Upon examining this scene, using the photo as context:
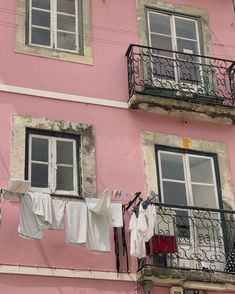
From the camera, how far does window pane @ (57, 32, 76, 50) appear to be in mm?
11930

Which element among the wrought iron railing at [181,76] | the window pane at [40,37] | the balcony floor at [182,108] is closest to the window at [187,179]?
the balcony floor at [182,108]

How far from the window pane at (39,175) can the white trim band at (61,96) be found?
1279 mm

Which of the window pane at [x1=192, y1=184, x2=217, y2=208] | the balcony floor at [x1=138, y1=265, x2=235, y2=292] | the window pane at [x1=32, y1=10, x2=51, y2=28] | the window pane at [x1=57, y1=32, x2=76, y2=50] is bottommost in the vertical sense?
the balcony floor at [x1=138, y1=265, x2=235, y2=292]

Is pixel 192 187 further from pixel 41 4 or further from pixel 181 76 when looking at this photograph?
pixel 41 4

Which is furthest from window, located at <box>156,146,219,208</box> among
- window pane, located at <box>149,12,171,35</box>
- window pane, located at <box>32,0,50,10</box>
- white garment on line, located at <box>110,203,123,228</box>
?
window pane, located at <box>32,0,50,10</box>

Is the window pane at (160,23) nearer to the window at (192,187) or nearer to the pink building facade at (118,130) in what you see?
the pink building facade at (118,130)

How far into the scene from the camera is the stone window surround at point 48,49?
11461mm

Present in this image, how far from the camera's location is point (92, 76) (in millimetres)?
11695

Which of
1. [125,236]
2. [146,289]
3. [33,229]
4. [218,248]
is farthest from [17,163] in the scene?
[218,248]

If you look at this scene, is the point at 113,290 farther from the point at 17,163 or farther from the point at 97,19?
the point at 97,19

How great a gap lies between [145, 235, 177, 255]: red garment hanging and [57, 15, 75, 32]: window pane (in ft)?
14.2

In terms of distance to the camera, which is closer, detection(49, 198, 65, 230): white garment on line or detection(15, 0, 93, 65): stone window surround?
detection(49, 198, 65, 230): white garment on line

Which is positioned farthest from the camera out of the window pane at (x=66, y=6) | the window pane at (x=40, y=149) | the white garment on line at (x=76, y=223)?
the window pane at (x=66, y=6)

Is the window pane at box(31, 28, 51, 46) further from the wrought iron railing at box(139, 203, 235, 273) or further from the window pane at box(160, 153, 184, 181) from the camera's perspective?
the wrought iron railing at box(139, 203, 235, 273)
